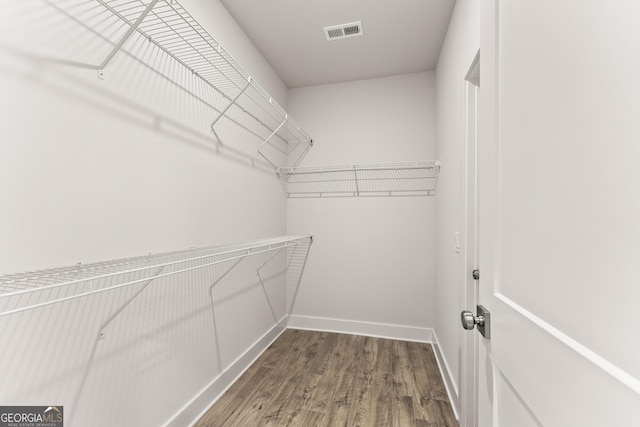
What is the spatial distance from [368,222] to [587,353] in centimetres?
238

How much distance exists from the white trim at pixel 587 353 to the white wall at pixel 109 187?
1.29 m

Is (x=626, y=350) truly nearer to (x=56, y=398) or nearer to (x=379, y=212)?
(x=56, y=398)

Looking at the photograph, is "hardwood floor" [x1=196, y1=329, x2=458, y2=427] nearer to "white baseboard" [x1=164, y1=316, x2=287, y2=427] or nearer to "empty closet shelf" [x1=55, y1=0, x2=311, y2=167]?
"white baseboard" [x1=164, y1=316, x2=287, y2=427]

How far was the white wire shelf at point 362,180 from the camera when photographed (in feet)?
8.54

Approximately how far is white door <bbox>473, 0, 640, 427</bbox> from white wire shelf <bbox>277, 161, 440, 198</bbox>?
1.94 metres

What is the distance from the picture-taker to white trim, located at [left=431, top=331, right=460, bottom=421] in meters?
1.63

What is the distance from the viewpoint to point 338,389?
72.7 inches

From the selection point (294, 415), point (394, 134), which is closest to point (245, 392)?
point (294, 415)

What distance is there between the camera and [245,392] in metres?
1.80

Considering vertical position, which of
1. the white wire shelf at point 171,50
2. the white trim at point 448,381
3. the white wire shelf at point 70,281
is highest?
the white wire shelf at point 171,50

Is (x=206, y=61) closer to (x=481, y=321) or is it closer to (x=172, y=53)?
(x=172, y=53)

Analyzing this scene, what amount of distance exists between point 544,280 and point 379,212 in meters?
2.24

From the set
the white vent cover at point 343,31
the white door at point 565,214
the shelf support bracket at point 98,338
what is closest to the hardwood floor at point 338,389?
the shelf support bracket at point 98,338

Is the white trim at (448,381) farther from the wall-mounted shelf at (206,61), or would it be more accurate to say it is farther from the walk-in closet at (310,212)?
the wall-mounted shelf at (206,61)
